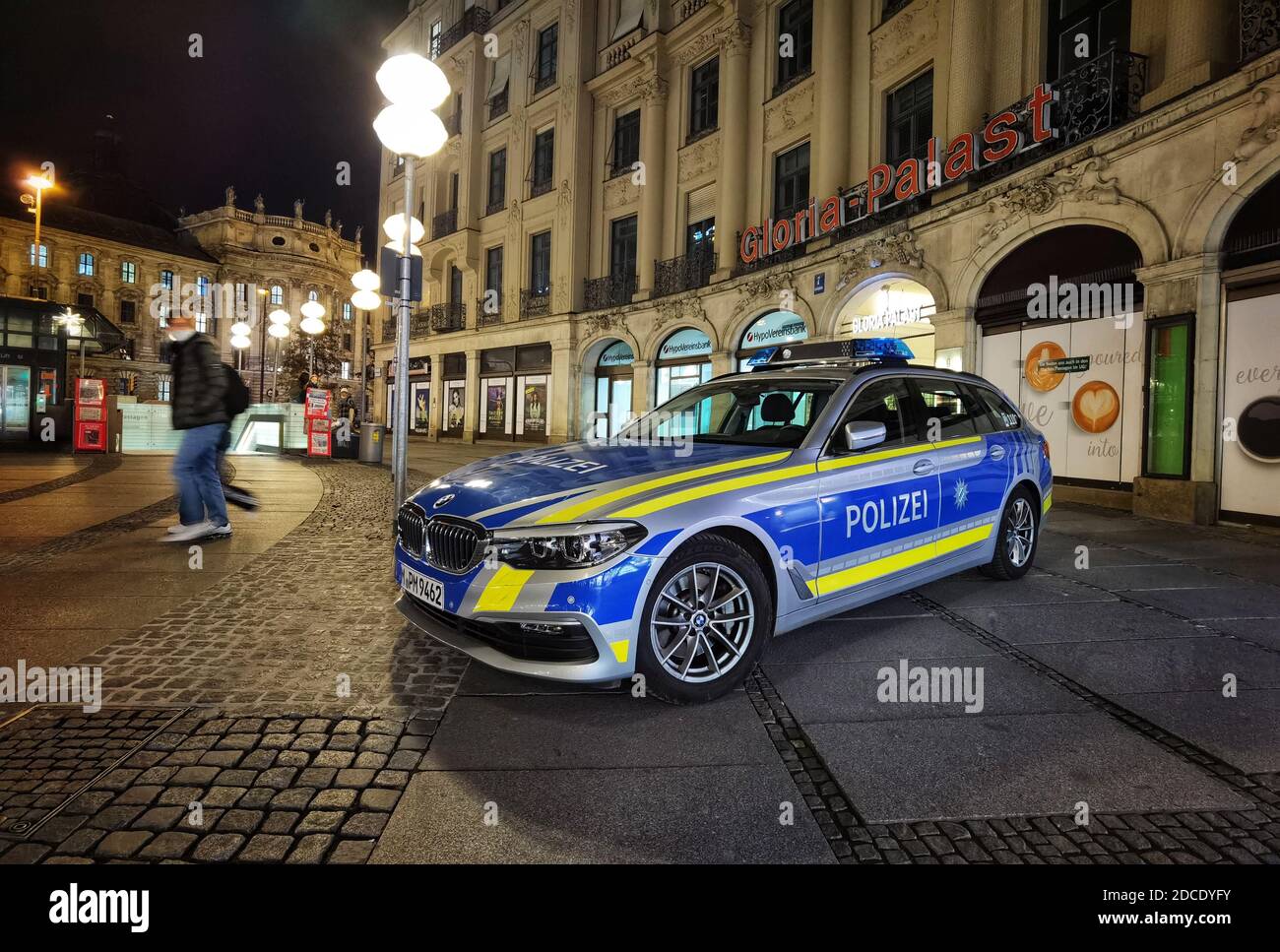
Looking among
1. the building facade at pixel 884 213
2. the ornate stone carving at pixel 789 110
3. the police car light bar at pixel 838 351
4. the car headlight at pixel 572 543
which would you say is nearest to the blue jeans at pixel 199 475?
the car headlight at pixel 572 543

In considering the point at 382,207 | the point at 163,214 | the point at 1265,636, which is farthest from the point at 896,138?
the point at 163,214

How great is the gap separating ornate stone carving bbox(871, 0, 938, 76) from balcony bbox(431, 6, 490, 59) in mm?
20429

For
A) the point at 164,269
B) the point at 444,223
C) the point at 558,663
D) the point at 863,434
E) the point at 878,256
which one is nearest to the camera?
the point at 558,663

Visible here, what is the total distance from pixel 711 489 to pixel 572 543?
729 mm

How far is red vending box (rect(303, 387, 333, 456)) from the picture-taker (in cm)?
1845

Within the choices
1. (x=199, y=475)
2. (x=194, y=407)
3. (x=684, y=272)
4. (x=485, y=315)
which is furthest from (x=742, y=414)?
(x=485, y=315)

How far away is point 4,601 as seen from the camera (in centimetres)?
462

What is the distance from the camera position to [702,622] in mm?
3215

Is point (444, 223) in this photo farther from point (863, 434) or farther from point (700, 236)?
point (863, 434)

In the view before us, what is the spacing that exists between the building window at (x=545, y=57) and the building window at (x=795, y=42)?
10.9 metres

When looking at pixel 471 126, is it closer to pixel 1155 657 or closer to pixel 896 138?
pixel 896 138

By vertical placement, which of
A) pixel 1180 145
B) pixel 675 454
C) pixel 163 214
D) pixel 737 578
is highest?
pixel 163 214

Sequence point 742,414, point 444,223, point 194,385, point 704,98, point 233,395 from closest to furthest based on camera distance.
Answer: point 742,414
point 194,385
point 233,395
point 704,98
point 444,223

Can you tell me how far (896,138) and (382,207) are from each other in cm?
2964
